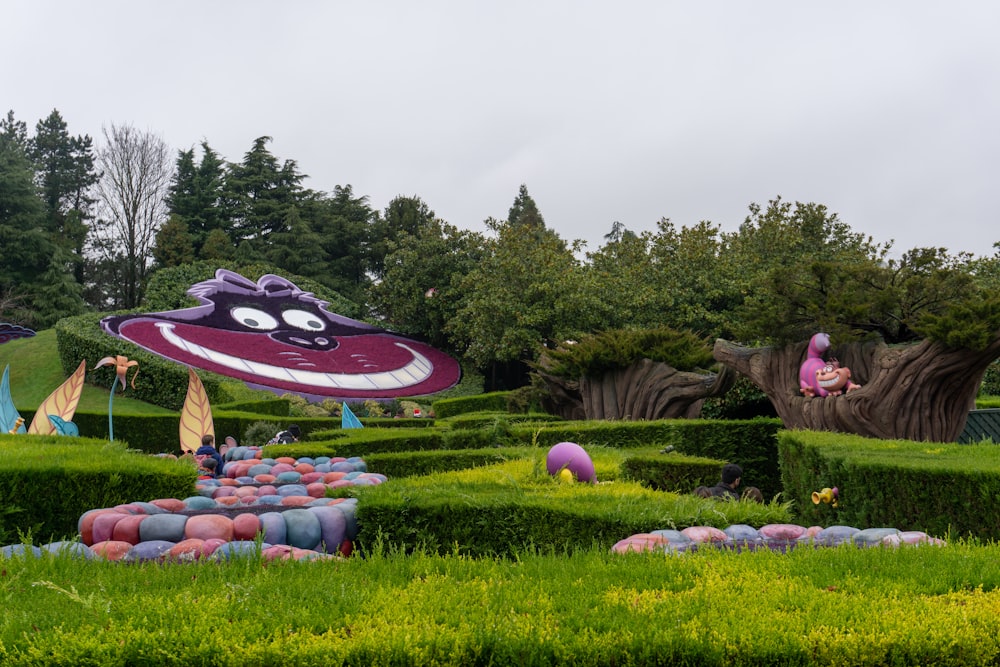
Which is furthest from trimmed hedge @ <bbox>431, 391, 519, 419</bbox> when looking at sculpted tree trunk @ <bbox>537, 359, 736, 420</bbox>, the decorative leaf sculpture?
the decorative leaf sculpture

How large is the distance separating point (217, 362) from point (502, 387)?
12839mm

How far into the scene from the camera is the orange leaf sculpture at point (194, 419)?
12.4 meters

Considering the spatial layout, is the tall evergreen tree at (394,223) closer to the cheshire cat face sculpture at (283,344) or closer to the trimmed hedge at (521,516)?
the cheshire cat face sculpture at (283,344)

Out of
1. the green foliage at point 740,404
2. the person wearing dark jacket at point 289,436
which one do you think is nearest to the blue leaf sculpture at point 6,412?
the person wearing dark jacket at point 289,436

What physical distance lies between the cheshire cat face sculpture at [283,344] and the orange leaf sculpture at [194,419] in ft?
45.5

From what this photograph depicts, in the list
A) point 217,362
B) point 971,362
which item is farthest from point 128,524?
point 217,362

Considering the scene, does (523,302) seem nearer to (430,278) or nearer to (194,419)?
(430,278)

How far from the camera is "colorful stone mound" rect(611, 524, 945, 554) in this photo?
3963mm

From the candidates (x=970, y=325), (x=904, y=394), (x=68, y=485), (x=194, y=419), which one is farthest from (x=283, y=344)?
(x=970, y=325)

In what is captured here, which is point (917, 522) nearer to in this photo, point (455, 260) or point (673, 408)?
point (673, 408)

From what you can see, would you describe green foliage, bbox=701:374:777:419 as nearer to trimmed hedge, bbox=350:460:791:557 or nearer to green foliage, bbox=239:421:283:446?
green foliage, bbox=239:421:283:446

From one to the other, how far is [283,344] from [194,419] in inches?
717

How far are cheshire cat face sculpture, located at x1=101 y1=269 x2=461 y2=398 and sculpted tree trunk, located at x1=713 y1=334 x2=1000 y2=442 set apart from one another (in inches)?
758

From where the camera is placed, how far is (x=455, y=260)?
115 ft
